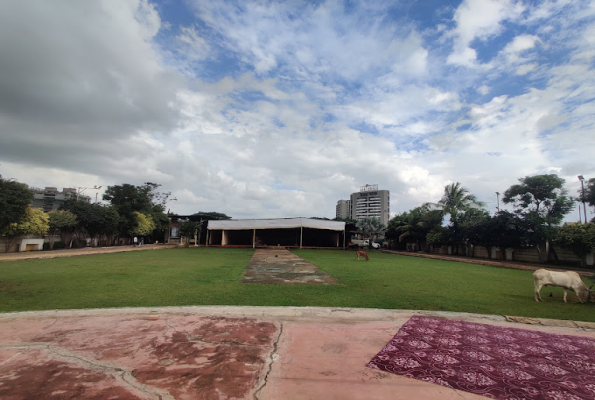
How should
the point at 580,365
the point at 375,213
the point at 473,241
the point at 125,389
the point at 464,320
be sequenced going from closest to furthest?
the point at 125,389 < the point at 580,365 < the point at 464,320 < the point at 473,241 < the point at 375,213

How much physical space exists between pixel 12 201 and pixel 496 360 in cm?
2736

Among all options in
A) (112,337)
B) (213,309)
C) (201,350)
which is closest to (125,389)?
(201,350)

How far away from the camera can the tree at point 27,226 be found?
69.0 feet

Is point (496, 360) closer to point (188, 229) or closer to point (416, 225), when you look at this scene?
point (188, 229)

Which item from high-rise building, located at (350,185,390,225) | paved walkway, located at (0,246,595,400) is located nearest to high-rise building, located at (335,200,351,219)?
high-rise building, located at (350,185,390,225)

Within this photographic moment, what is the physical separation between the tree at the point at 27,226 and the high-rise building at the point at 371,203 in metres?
94.9

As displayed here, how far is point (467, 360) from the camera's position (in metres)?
3.57

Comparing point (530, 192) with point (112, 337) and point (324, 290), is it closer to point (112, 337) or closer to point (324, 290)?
point (324, 290)

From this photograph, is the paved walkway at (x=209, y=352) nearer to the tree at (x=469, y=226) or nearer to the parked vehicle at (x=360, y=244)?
the tree at (x=469, y=226)

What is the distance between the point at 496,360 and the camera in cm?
358

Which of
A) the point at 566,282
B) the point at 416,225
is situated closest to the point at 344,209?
the point at 416,225

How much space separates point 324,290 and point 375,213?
103 m

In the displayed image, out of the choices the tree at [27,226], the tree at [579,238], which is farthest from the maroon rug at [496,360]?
the tree at [27,226]

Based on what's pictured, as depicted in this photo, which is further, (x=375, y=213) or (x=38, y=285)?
(x=375, y=213)
